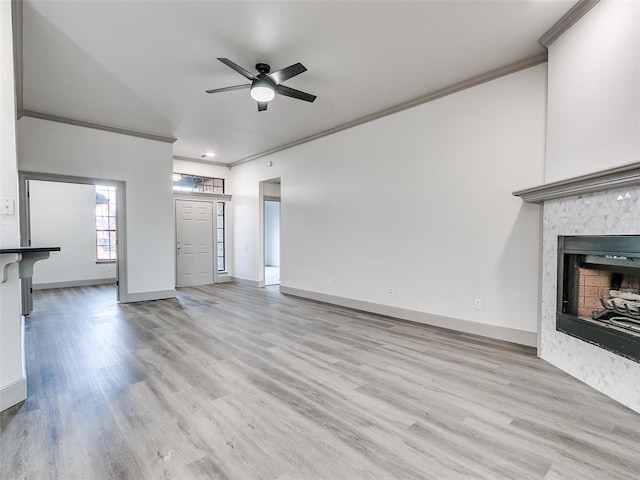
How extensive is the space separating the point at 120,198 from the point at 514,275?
6383 mm

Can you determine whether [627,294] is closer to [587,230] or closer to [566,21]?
[587,230]

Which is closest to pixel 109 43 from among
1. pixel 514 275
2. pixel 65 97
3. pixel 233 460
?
pixel 65 97

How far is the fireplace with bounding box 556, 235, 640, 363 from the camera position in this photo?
86.1 inches

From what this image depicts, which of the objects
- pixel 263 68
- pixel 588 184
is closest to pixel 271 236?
pixel 263 68

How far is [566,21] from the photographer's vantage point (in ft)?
8.91

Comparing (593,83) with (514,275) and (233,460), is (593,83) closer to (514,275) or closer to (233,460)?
(514,275)

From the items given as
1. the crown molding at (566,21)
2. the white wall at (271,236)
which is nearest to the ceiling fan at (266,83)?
the crown molding at (566,21)

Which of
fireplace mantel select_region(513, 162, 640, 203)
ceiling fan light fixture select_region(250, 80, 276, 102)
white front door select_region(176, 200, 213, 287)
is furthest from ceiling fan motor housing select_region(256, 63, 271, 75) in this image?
white front door select_region(176, 200, 213, 287)

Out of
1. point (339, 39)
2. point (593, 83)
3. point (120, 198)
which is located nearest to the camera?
point (593, 83)

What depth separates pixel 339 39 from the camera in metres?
3.02

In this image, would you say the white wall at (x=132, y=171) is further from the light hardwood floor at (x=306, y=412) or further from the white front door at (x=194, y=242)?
the light hardwood floor at (x=306, y=412)

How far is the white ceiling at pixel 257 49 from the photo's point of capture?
263 centimetres

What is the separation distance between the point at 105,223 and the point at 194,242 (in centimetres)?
262

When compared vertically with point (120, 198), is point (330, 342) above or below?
below
